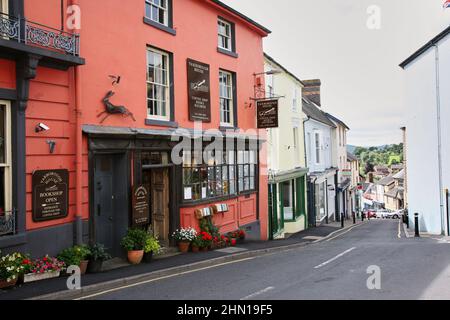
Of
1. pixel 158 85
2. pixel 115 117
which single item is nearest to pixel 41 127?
pixel 115 117

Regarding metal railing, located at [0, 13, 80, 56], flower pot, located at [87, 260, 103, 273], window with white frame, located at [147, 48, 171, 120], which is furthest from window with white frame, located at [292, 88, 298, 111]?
flower pot, located at [87, 260, 103, 273]

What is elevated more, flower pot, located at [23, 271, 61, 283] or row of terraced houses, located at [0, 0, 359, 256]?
row of terraced houses, located at [0, 0, 359, 256]

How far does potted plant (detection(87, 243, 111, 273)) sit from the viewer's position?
973cm

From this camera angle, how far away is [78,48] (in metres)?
9.71

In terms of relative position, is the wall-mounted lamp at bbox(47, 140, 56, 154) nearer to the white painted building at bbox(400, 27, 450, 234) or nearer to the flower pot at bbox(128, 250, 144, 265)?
the flower pot at bbox(128, 250, 144, 265)

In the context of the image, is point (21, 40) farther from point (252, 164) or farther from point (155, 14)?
point (252, 164)

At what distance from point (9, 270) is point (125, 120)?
4688mm

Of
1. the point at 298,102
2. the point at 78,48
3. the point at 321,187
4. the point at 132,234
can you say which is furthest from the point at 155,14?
the point at 321,187

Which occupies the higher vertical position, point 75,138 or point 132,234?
point 75,138

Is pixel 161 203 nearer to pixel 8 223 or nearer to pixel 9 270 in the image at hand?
pixel 8 223

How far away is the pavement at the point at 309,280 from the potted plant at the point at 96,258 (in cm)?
126

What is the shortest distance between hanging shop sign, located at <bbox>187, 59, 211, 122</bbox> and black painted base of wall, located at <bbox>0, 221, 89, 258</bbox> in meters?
5.40

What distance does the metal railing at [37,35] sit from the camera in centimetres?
827

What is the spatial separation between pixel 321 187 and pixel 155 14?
2290 centimetres
